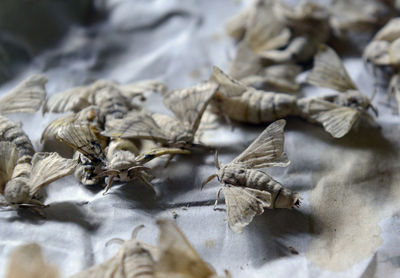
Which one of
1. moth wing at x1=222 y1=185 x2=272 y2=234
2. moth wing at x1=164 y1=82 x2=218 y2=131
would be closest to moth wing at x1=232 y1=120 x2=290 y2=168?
moth wing at x1=222 y1=185 x2=272 y2=234

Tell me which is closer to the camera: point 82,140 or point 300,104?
point 82,140

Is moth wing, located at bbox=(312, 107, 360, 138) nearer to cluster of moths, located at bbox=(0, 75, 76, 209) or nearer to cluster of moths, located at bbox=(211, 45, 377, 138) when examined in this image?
cluster of moths, located at bbox=(211, 45, 377, 138)

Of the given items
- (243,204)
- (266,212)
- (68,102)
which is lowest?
(266,212)

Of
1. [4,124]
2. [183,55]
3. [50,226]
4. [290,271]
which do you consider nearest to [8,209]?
[50,226]

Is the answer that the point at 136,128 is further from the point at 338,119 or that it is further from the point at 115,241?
the point at 338,119

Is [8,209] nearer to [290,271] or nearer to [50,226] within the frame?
[50,226]

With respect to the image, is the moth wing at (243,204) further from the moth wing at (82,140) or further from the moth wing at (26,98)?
the moth wing at (26,98)

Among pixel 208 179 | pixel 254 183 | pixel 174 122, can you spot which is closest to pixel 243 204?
pixel 254 183
